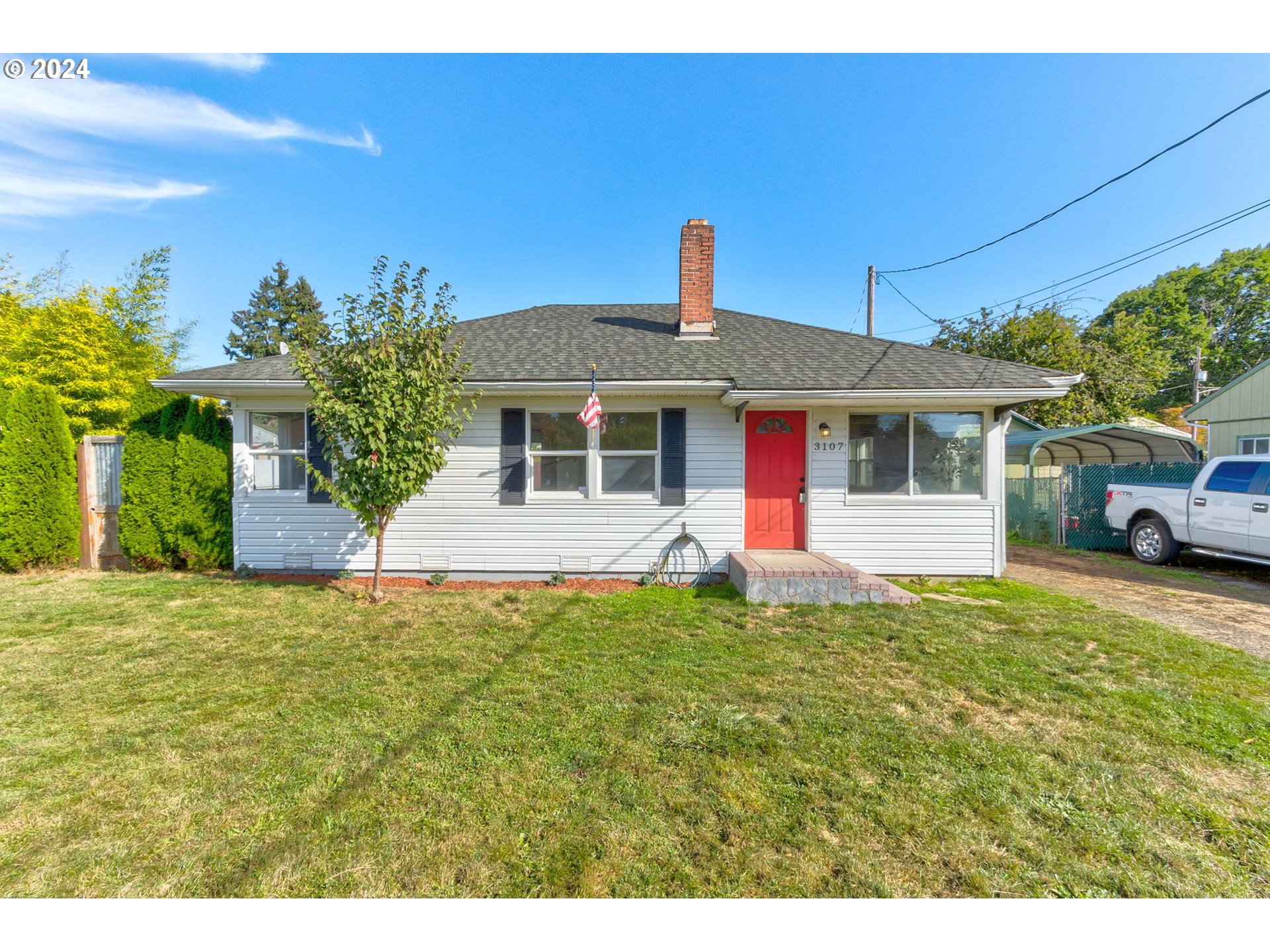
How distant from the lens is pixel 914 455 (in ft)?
22.1

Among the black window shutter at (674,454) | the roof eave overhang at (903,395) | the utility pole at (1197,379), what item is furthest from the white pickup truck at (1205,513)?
the utility pole at (1197,379)

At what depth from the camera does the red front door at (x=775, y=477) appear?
6.84 meters

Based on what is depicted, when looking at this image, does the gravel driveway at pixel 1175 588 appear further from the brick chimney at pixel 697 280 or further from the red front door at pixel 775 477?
the brick chimney at pixel 697 280

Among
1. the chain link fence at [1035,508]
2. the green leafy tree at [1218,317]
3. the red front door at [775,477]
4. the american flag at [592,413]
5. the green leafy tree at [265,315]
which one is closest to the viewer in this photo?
the american flag at [592,413]

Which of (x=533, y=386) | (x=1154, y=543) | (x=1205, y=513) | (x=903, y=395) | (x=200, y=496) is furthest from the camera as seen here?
(x=1154, y=543)

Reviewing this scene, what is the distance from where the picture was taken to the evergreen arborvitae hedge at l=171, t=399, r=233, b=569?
7.09 metres

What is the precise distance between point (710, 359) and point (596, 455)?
2240 mm

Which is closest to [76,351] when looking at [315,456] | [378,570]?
[315,456]

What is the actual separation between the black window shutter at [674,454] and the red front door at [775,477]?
940 millimetres

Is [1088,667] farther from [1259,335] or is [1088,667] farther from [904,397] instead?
[1259,335]

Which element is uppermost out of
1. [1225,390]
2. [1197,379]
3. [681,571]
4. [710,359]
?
[1197,379]

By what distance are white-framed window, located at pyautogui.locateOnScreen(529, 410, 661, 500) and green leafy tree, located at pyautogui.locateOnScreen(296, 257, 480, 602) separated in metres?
1.36

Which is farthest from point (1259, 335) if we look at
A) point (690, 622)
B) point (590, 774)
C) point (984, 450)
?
point (590, 774)

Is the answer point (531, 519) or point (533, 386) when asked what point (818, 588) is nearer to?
point (531, 519)
